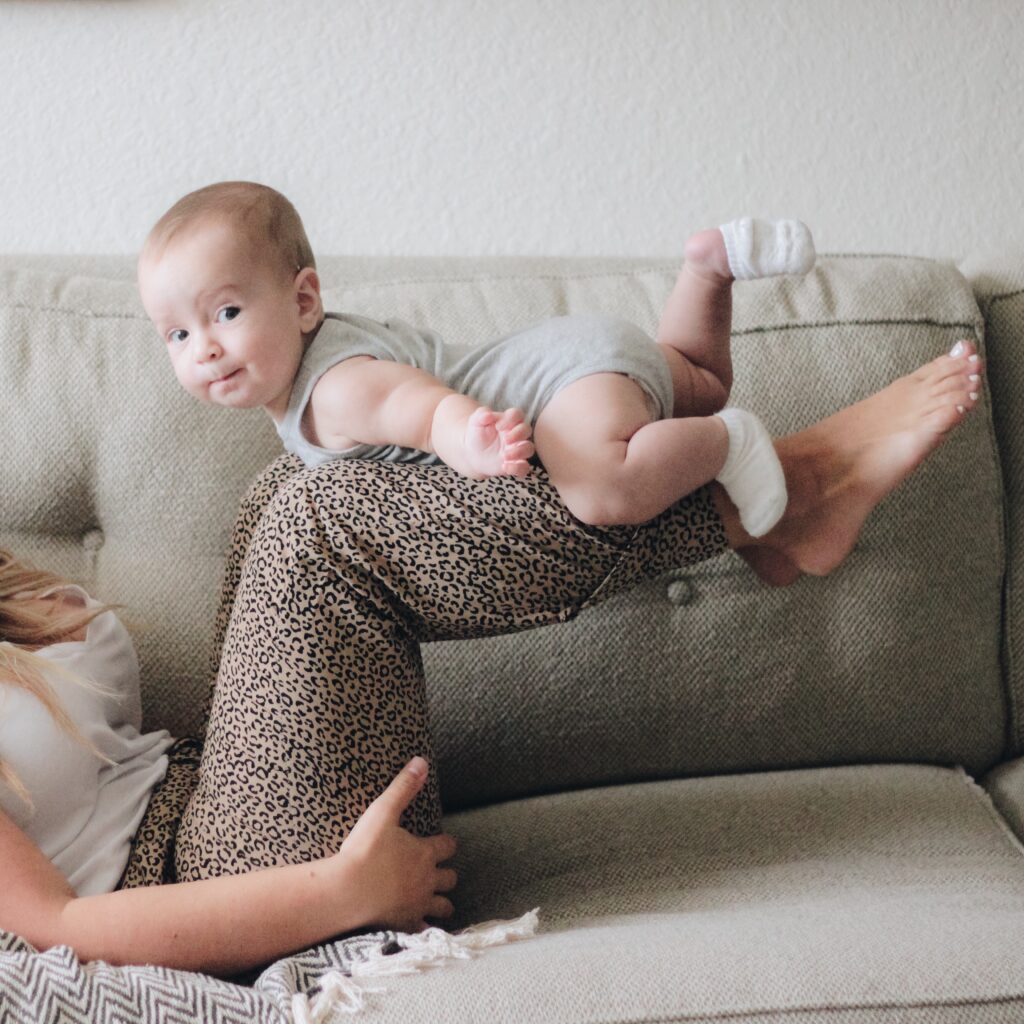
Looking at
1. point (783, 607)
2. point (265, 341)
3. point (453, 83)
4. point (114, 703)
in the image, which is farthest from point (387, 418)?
point (453, 83)

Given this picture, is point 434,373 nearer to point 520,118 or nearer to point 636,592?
point 636,592

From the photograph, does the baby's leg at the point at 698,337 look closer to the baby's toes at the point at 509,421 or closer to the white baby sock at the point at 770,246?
the white baby sock at the point at 770,246

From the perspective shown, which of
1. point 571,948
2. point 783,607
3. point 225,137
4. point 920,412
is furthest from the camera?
point 225,137

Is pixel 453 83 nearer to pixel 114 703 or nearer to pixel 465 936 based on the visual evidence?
pixel 114 703

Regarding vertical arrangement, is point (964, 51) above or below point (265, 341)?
above

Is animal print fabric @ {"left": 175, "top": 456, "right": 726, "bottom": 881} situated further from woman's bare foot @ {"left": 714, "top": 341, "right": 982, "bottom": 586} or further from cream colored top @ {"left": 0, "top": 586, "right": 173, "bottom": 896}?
woman's bare foot @ {"left": 714, "top": 341, "right": 982, "bottom": 586}

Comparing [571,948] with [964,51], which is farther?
[964,51]

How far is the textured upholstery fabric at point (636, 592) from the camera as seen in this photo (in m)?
1.29

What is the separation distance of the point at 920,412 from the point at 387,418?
507 millimetres

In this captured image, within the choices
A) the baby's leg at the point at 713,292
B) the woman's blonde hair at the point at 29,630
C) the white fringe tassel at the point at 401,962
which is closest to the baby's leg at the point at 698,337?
the baby's leg at the point at 713,292

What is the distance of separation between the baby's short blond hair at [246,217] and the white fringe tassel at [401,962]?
23.4 inches

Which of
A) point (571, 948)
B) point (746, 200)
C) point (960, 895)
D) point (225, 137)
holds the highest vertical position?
point (225, 137)

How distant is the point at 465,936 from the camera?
900mm

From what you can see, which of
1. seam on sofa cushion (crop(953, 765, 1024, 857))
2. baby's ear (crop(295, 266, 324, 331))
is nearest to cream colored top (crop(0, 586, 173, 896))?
baby's ear (crop(295, 266, 324, 331))
